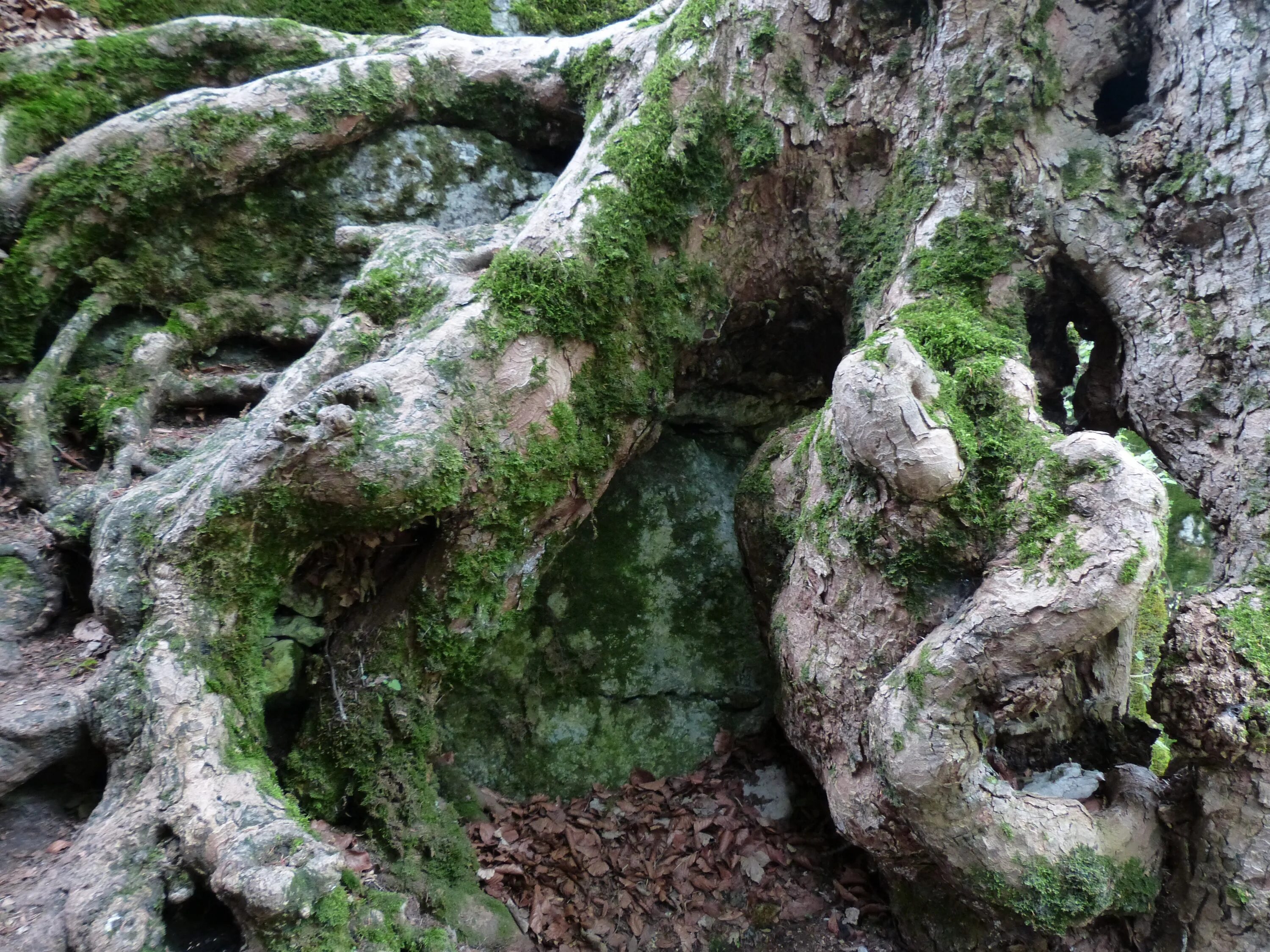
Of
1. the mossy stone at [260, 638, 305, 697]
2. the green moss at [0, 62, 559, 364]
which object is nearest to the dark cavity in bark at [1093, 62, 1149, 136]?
the green moss at [0, 62, 559, 364]

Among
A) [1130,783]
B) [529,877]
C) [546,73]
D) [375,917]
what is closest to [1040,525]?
[1130,783]

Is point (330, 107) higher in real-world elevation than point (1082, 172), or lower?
lower

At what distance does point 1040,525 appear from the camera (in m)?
2.60

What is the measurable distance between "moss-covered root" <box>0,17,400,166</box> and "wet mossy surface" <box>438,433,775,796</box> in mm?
3752

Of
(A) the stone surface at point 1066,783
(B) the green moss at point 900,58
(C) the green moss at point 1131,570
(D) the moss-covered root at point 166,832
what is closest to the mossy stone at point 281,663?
(D) the moss-covered root at point 166,832

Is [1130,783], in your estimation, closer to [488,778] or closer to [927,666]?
[927,666]

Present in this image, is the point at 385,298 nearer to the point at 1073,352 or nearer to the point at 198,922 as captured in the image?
the point at 198,922

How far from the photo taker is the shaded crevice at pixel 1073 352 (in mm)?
3496

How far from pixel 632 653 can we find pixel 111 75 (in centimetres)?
503

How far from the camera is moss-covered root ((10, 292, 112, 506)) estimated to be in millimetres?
3639

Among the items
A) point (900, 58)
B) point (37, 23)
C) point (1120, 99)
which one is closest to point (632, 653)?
point (900, 58)

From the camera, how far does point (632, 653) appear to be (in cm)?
463

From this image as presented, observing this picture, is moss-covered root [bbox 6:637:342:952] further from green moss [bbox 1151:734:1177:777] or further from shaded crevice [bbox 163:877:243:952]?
green moss [bbox 1151:734:1177:777]

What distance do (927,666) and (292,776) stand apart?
8.87ft
